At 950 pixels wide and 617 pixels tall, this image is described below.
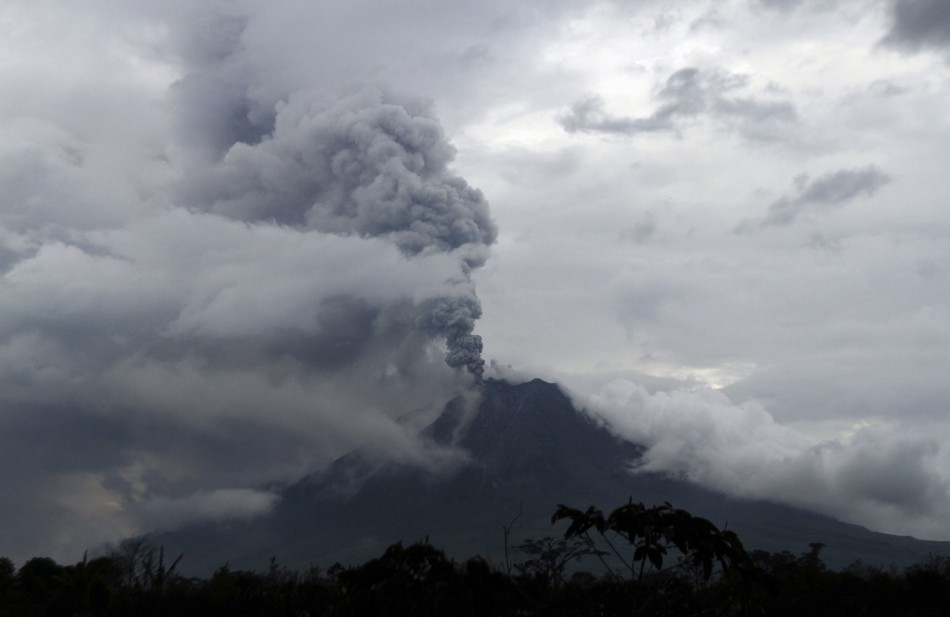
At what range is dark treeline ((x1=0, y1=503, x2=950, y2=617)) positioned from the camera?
8.16 metres

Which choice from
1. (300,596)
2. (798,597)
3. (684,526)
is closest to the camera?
(684,526)

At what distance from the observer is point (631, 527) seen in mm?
8062

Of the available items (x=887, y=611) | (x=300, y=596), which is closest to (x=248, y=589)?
(x=300, y=596)

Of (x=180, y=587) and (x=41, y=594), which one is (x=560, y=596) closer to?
(x=180, y=587)

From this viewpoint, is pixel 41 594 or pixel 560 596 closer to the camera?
pixel 560 596

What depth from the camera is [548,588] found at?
13.7 metres

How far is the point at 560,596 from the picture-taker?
14188 mm

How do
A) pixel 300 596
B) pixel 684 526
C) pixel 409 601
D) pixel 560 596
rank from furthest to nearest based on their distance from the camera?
pixel 300 596, pixel 560 596, pixel 409 601, pixel 684 526

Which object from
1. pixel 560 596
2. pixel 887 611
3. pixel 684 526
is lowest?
pixel 887 611

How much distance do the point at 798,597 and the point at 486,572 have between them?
49.8 ft

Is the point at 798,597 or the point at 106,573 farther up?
the point at 106,573

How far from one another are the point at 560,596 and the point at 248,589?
773 cm

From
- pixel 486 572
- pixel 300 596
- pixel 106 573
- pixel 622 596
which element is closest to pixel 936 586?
pixel 622 596

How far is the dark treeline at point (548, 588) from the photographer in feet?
26.8
